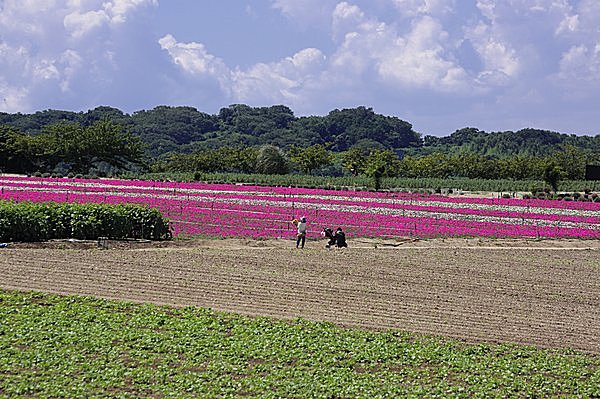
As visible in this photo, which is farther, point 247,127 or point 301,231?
point 247,127

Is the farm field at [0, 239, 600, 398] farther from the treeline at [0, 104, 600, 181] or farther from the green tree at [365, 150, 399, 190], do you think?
the treeline at [0, 104, 600, 181]

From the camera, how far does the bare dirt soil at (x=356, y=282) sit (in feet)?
37.7

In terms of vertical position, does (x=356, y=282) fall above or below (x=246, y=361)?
above

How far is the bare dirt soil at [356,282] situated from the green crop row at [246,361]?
977mm

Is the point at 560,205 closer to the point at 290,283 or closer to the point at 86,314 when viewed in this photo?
the point at 290,283

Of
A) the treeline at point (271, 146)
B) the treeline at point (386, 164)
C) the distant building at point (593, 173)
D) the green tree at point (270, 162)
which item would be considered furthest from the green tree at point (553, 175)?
the green tree at point (270, 162)

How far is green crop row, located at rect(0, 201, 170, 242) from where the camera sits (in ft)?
61.5

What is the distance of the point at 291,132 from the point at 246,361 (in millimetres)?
152092

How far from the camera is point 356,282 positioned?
1452 cm

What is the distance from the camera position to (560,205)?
3650cm

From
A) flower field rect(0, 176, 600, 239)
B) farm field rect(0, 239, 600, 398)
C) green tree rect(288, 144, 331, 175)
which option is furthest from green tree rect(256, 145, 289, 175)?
farm field rect(0, 239, 600, 398)

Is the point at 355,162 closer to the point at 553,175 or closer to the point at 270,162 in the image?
the point at 270,162

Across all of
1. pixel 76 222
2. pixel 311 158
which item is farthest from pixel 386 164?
pixel 76 222

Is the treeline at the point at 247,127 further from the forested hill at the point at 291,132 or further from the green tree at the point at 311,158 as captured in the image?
the green tree at the point at 311,158
